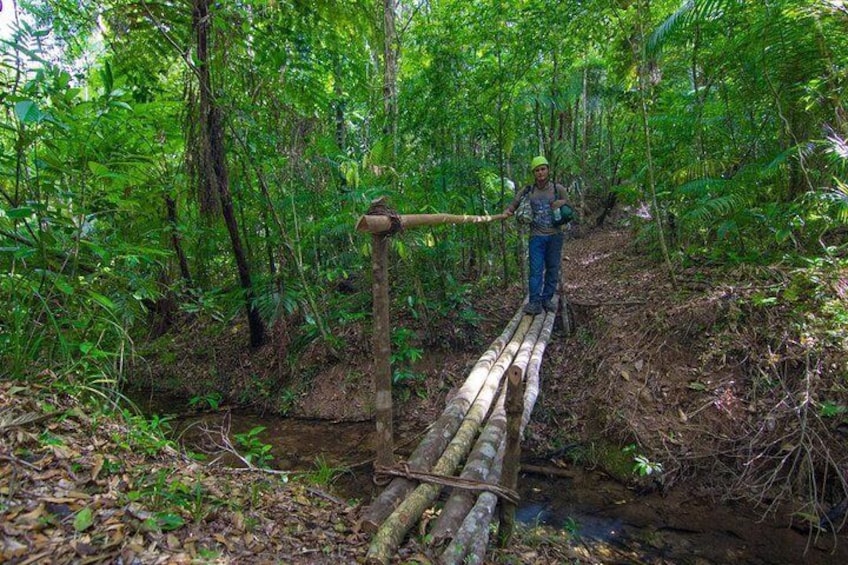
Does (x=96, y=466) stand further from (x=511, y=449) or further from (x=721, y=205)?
(x=721, y=205)

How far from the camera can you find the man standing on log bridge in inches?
229

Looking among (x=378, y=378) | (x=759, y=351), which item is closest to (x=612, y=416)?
(x=759, y=351)

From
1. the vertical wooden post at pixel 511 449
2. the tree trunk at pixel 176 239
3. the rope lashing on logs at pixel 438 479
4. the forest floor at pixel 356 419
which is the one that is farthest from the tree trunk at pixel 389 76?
the rope lashing on logs at pixel 438 479

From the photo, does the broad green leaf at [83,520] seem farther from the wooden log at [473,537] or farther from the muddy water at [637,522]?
the wooden log at [473,537]

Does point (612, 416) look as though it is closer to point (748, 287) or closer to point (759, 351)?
point (759, 351)

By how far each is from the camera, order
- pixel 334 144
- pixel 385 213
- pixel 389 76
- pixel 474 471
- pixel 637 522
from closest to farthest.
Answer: pixel 385 213 < pixel 474 471 < pixel 637 522 < pixel 334 144 < pixel 389 76

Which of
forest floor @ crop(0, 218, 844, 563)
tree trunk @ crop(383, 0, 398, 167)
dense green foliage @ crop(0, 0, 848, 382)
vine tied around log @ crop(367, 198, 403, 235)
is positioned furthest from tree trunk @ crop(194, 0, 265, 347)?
vine tied around log @ crop(367, 198, 403, 235)

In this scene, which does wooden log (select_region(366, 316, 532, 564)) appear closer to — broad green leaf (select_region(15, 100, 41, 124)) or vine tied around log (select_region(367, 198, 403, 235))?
vine tied around log (select_region(367, 198, 403, 235))

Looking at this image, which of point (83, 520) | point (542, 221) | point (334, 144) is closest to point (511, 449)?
point (83, 520)

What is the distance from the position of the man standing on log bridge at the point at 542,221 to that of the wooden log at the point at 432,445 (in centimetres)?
180

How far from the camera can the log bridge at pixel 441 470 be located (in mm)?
2266

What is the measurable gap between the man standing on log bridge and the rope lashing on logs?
3938 mm

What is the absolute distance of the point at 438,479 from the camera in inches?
99.3

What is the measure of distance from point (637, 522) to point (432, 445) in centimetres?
212
